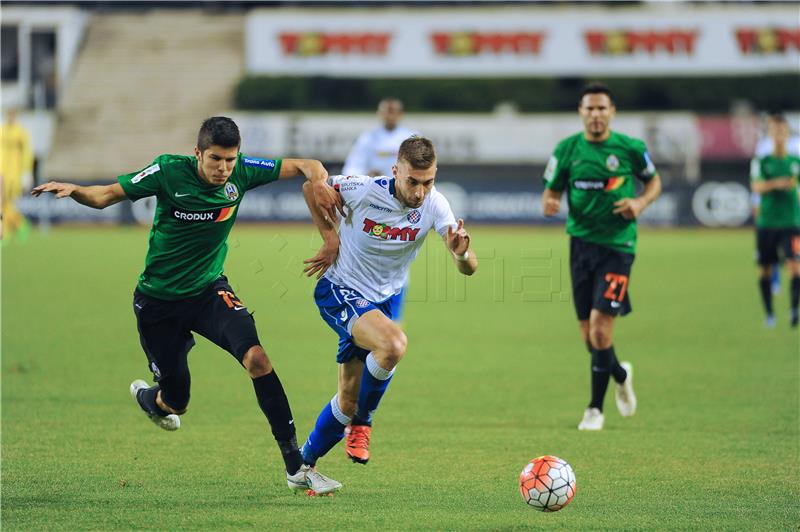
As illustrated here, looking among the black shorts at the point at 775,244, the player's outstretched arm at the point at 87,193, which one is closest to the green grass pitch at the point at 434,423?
the black shorts at the point at 775,244

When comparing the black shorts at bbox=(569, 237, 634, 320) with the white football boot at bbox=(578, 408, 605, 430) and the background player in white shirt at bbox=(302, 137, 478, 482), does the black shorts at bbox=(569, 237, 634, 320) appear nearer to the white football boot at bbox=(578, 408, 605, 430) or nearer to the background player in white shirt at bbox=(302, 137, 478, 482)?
the white football boot at bbox=(578, 408, 605, 430)

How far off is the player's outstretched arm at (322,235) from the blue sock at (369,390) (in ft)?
2.23

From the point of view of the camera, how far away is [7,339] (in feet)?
44.8

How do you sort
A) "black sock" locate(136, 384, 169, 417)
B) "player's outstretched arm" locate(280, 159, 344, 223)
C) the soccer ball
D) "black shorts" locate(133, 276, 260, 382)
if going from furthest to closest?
"black sock" locate(136, 384, 169, 417) < "player's outstretched arm" locate(280, 159, 344, 223) < "black shorts" locate(133, 276, 260, 382) < the soccer ball

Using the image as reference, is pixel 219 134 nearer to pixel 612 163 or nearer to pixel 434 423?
pixel 434 423

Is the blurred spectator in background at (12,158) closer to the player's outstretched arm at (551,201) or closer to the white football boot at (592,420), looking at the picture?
the player's outstretched arm at (551,201)

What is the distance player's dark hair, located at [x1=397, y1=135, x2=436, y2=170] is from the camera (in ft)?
22.9

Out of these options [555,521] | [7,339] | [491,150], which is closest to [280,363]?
[7,339]

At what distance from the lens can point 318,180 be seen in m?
7.32

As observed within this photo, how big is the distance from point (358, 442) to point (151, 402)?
174 centimetres

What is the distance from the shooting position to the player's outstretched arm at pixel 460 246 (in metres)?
6.84

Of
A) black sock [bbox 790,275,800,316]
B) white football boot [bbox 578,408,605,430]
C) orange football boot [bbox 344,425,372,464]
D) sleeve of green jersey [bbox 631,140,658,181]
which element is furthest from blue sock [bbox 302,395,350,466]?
black sock [bbox 790,275,800,316]

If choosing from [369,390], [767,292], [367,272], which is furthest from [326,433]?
[767,292]

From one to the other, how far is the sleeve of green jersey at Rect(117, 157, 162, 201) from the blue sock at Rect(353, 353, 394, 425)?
1654 mm
